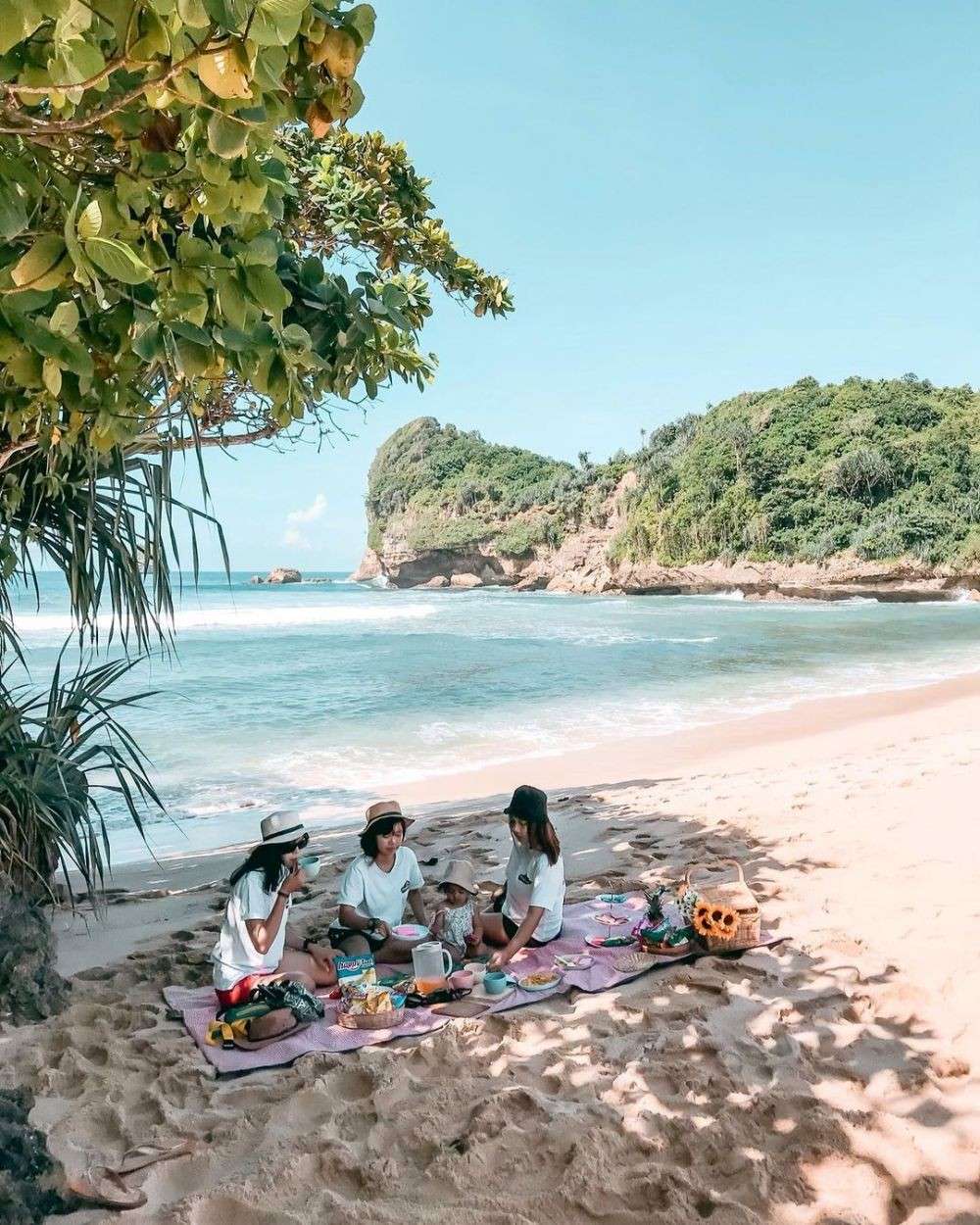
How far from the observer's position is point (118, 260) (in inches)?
46.4

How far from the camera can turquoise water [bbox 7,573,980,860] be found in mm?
8594

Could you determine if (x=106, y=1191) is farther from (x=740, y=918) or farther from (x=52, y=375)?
(x=740, y=918)

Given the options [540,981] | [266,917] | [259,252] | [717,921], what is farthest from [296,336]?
[717,921]

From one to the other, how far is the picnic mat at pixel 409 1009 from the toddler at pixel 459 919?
0.22 m

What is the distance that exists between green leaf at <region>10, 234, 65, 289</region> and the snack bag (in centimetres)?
272

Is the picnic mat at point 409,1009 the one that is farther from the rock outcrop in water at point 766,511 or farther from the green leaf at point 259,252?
the rock outcrop in water at point 766,511

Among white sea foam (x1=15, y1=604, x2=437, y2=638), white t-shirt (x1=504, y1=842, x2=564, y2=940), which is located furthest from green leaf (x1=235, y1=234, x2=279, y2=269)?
white sea foam (x1=15, y1=604, x2=437, y2=638)

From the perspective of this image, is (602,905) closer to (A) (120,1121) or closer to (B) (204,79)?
(A) (120,1121)

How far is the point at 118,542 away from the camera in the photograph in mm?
3736

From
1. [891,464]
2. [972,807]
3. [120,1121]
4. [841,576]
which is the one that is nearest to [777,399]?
[891,464]

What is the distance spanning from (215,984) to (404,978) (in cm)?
75

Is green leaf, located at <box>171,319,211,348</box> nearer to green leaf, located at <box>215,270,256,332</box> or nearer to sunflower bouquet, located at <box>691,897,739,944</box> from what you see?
green leaf, located at <box>215,270,256,332</box>

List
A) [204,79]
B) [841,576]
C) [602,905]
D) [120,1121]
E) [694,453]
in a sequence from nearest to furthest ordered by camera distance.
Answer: [204,79] < [120,1121] < [602,905] < [841,576] < [694,453]

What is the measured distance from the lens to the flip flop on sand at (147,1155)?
2.25m
